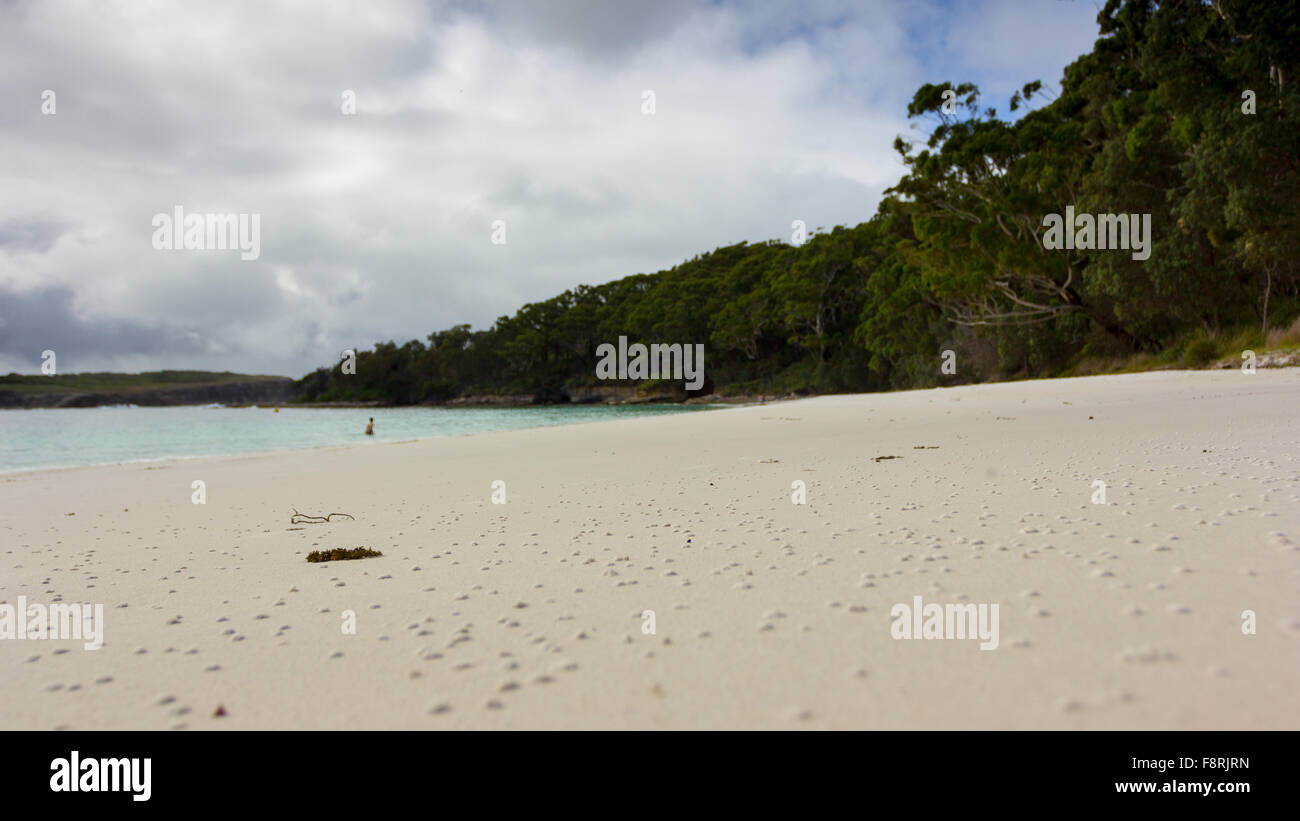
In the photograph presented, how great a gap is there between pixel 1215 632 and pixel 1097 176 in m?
27.7

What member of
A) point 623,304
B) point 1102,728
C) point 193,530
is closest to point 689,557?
point 1102,728

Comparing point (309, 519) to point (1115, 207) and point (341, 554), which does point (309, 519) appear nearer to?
point (341, 554)

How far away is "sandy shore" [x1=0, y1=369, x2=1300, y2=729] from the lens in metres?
1.87

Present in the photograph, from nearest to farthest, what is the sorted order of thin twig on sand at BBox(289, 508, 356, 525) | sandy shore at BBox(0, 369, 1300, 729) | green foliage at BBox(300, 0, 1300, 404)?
sandy shore at BBox(0, 369, 1300, 729), thin twig on sand at BBox(289, 508, 356, 525), green foliage at BBox(300, 0, 1300, 404)

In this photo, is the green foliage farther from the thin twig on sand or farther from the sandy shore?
the thin twig on sand

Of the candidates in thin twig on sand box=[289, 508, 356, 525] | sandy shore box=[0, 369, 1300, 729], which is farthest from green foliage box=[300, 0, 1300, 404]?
thin twig on sand box=[289, 508, 356, 525]

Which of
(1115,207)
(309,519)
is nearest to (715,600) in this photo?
(309,519)

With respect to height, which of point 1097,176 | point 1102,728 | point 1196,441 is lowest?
point 1102,728

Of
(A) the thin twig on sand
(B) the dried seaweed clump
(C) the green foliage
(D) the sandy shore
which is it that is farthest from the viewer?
(C) the green foliage

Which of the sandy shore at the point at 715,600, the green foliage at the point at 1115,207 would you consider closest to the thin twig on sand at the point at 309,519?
the sandy shore at the point at 715,600

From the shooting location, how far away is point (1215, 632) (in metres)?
2.09

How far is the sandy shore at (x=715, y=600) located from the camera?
1.87 meters

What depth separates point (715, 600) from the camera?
278 centimetres
